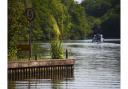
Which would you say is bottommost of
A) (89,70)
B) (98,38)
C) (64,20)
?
(89,70)

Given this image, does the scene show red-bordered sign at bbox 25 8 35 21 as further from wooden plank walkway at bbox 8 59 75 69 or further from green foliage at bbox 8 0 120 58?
wooden plank walkway at bbox 8 59 75 69

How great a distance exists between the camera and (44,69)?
4.64m

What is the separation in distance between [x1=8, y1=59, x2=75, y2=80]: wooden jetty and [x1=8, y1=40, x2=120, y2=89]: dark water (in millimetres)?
37

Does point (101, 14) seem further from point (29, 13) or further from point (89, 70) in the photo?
point (29, 13)

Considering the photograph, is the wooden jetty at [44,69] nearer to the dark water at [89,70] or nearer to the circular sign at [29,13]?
the dark water at [89,70]

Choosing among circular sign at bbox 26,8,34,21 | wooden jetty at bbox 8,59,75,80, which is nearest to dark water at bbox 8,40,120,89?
wooden jetty at bbox 8,59,75,80

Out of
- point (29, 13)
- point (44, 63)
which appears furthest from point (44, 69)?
point (29, 13)

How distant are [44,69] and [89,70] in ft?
1.29

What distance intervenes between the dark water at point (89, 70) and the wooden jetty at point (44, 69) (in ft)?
0.12

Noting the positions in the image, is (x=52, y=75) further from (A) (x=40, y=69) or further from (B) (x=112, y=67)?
(B) (x=112, y=67)

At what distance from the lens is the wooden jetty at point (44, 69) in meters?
4.59

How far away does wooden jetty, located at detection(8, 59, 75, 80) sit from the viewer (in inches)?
181
